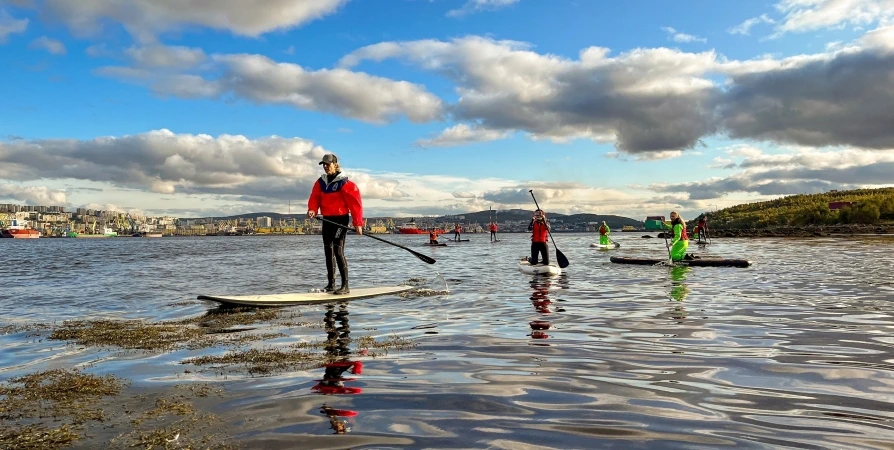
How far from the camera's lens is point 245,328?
404 inches

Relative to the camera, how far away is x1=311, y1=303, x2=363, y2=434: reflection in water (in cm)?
466

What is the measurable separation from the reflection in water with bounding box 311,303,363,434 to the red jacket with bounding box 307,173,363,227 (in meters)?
3.71

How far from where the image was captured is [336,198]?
1365cm

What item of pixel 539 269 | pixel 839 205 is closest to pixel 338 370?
pixel 539 269

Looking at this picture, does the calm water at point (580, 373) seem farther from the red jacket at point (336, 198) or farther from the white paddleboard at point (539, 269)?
the white paddleboard at point (539, 269)

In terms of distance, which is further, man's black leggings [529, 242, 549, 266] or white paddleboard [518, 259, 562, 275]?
man's black leggings [529, 242, 549, 266]

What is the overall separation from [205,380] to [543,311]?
7.34 meters

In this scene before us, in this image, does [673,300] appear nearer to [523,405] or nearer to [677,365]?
[677,365]

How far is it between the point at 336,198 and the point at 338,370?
7755mm

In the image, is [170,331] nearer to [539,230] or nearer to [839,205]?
[539,230]

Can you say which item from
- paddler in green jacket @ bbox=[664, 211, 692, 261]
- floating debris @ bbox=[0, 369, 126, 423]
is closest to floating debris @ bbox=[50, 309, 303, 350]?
floating debris @ bbox=[0, 369, 126, 423]

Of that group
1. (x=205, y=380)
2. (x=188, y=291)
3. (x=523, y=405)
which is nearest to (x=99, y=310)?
(x=188, y=291)

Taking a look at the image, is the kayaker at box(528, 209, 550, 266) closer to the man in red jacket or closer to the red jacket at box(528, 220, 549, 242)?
the red jacket at box(528, 220, 549, 242)

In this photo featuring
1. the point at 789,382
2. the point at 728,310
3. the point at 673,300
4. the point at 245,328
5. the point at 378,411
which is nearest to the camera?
the point at 378,411
